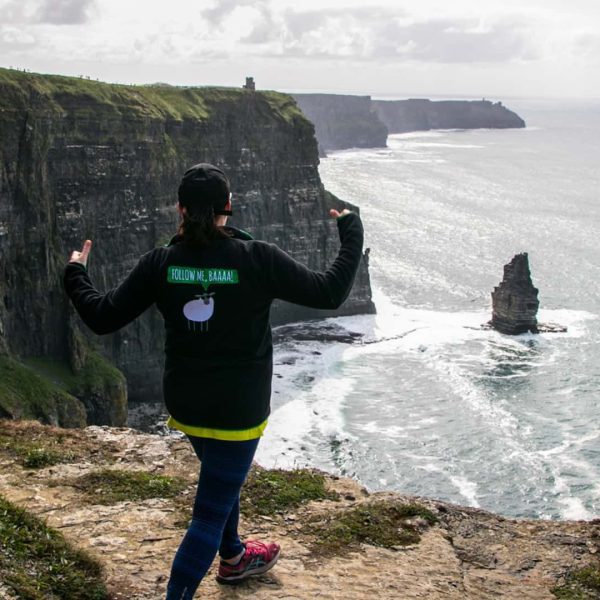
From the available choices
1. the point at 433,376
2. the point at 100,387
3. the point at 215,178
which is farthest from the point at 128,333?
the point at 215,178

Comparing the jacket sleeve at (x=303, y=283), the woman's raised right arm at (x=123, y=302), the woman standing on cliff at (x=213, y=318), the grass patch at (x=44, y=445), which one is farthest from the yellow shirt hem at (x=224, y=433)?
the grass patch at (x=44, y=445)

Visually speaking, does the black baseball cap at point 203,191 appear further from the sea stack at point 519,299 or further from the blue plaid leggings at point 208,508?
the sea stack at point 519,299

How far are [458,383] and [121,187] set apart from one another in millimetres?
31904

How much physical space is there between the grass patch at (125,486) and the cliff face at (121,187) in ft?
134

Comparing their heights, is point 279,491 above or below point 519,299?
above

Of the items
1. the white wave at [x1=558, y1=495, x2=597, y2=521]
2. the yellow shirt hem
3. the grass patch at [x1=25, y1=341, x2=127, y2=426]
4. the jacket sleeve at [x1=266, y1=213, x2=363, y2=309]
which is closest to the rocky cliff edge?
the yellow shirt hem

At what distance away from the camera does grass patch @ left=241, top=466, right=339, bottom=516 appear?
9594 millimetres

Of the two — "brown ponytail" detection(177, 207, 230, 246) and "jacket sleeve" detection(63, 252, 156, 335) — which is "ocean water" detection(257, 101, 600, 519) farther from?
"brown ponytail" detection(177, 207, 230, 246)

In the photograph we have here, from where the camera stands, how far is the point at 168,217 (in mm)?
68375

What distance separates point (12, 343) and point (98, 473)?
149 ft

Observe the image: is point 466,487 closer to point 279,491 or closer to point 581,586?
point 279,491

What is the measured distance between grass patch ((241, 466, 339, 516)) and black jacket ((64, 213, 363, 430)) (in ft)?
11.0

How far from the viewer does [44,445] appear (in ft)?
39.1

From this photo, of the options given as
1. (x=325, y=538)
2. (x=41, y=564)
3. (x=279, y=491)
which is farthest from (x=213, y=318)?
(x=279, y=491)
